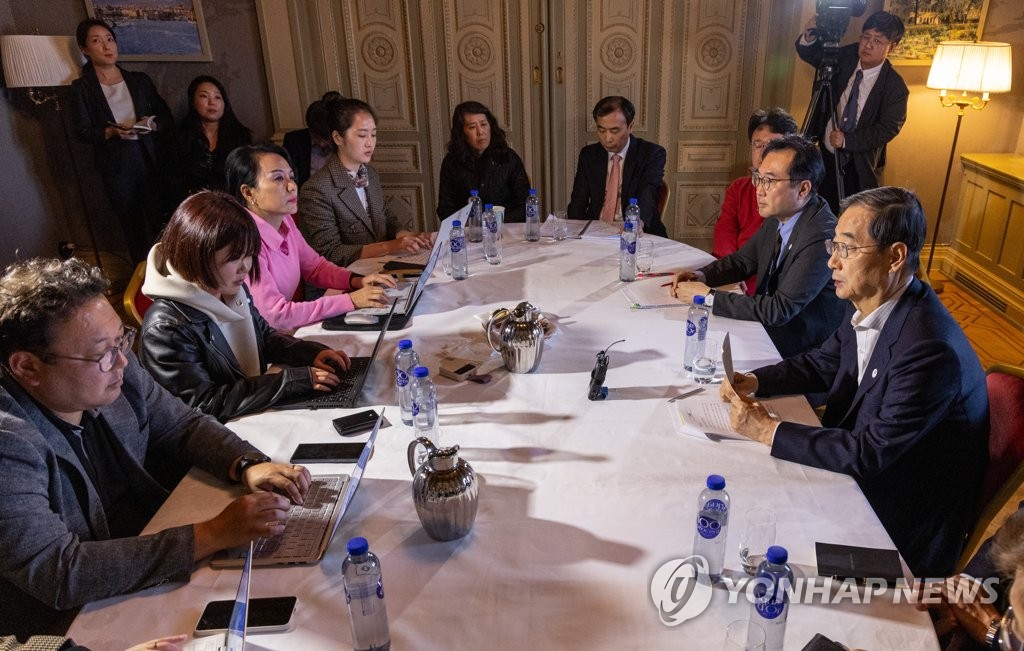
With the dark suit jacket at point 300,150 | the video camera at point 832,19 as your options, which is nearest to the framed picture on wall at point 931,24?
the video camera at point 832,19

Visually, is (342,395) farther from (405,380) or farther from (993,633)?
(993,633)

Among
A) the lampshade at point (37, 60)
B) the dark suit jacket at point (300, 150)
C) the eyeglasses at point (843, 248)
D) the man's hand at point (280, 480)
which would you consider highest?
the lampshade at point (37, 60)

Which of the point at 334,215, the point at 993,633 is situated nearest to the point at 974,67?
the point at 334,215

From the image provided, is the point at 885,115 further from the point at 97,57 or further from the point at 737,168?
the point at 97,57

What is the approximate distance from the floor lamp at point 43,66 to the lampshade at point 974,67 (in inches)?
189

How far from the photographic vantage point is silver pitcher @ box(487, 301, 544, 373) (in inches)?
75.2

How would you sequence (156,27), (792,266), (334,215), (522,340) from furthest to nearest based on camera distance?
(156,27), (334,215), (792,266), (522,340)

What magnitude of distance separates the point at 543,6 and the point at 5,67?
3075mm

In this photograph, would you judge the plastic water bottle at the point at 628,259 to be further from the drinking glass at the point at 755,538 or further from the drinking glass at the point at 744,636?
the drinking glass at the point at 744,636

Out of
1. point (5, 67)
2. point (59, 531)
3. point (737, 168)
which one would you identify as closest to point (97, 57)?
point (5, 67)

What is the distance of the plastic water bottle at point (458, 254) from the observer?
2757mm

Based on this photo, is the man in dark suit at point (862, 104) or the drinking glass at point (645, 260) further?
the man in dark suit at point (862, 104)

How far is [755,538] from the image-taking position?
126cm

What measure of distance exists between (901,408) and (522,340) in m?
0.91
